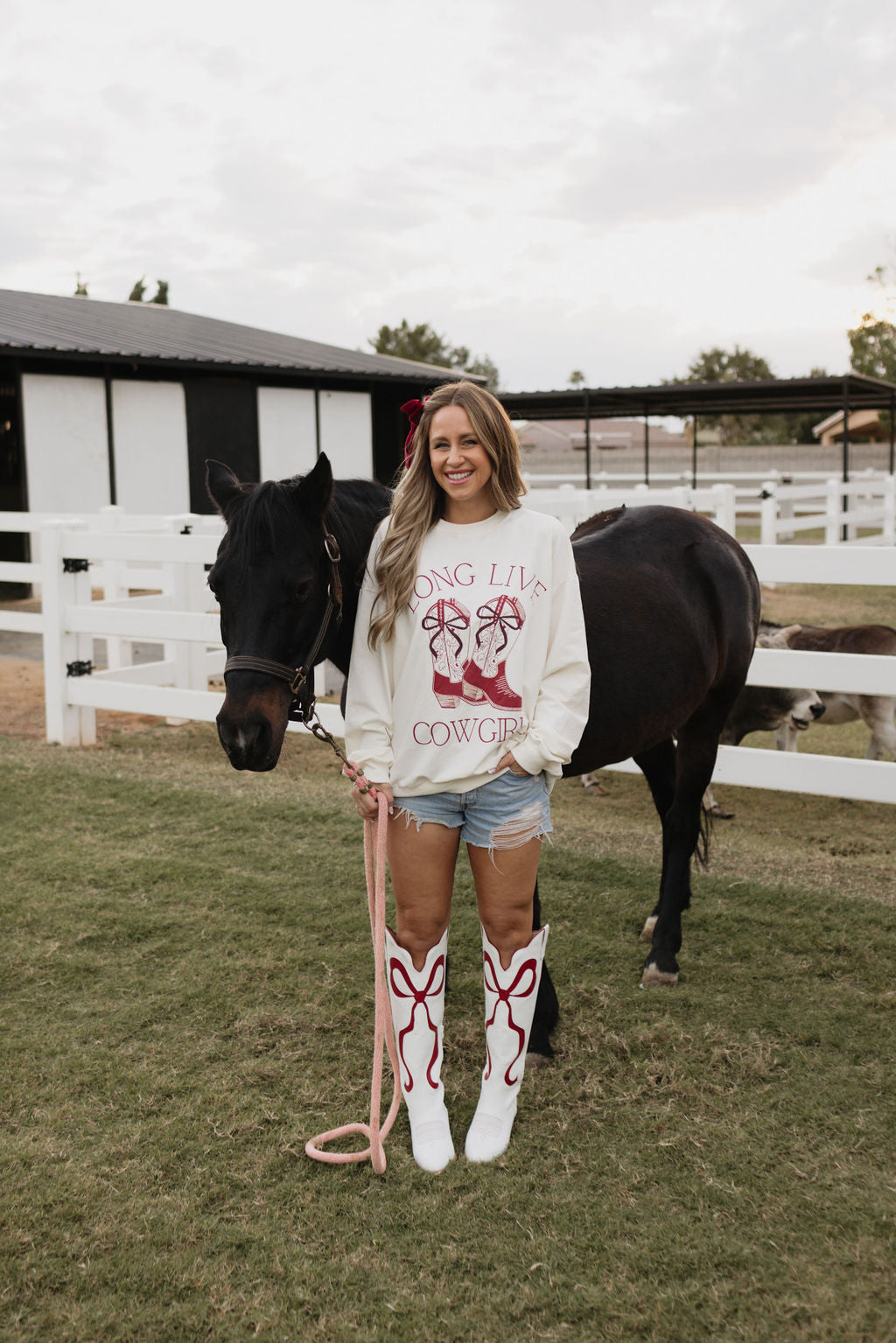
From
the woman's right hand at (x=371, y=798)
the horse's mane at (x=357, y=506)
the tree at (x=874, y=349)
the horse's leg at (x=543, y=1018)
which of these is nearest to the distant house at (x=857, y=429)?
the tree at (x=874, y=349)

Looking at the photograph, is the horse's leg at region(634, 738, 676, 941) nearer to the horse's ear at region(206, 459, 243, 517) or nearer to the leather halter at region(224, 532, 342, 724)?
the leather halter at region(224, 532, 342, 724)

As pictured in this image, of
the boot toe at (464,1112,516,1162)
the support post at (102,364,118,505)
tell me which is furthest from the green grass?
the support post at (102,364,118,505)

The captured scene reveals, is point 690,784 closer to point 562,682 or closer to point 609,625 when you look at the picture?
point 609,625

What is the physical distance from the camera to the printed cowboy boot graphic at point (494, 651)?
2.29m

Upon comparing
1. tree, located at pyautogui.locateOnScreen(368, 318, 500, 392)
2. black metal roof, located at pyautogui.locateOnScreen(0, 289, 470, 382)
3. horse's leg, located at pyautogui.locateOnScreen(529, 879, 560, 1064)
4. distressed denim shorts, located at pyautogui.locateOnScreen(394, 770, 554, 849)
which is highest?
tree, located at pyautogui.locateOnScreen(368, 318, 500, 392)

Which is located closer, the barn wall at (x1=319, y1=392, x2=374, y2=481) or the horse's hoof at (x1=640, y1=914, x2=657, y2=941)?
the horse's hoof at (x1=640, y1=914, x2=657, y2=941)

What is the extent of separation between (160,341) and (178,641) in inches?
433

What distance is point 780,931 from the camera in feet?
12.8

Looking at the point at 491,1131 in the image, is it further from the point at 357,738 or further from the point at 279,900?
the point at 279,900

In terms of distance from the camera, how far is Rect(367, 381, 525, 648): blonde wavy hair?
2309 millimetres

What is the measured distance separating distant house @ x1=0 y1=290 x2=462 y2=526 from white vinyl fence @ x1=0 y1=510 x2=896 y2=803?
633 centimetres

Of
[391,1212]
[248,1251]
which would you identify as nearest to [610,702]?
[391,1212]

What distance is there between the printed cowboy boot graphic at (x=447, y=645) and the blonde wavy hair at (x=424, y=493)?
0.27ft

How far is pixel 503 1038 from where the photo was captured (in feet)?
8.38
